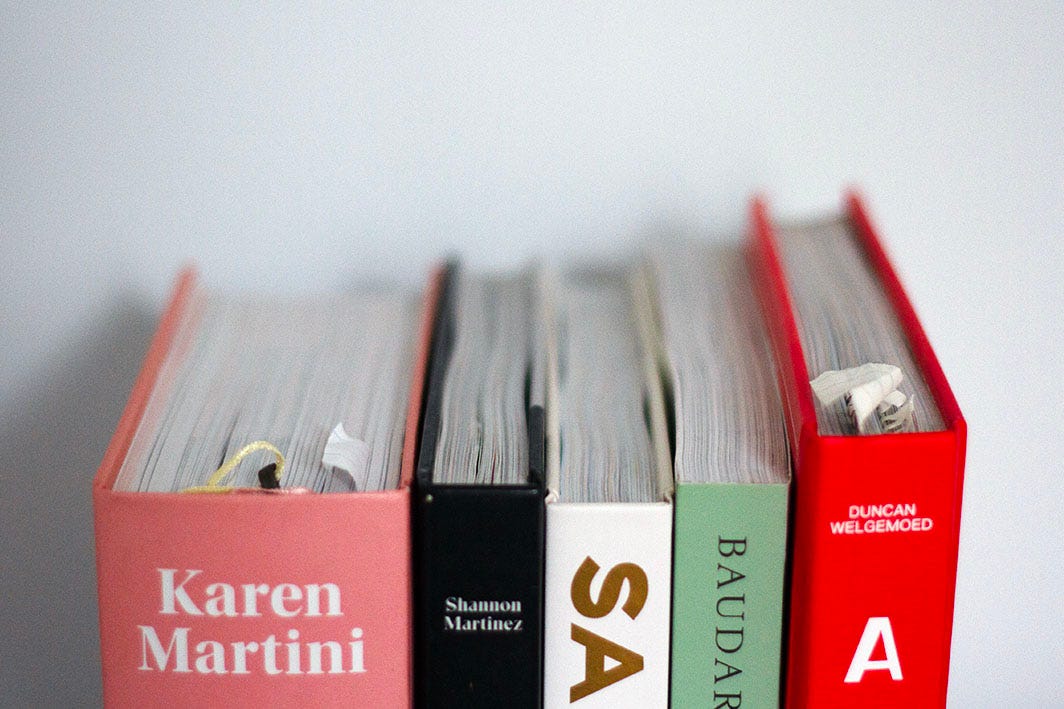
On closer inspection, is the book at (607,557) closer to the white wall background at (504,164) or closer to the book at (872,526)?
the book at (872,526)

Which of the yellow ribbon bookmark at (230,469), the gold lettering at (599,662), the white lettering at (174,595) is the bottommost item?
the gold lettering at (599,662)

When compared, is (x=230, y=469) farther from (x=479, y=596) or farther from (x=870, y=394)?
(x=870, y=394)

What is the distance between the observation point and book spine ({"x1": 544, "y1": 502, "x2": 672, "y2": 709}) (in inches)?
25.7

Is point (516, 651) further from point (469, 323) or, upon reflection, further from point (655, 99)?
point (655, 99)

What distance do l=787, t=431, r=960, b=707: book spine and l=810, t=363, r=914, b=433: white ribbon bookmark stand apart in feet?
0.08

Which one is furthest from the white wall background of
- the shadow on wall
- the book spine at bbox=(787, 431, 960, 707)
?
the book spine at bbox=(787, 431, 960, 707)

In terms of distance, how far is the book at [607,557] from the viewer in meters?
0.65

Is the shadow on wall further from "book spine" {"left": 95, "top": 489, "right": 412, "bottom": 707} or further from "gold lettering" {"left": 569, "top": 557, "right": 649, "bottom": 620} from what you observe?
"gold lettering" {"left": 569, "top": 557, "right": 649, "bottom": 620}

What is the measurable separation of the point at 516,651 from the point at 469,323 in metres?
0.25

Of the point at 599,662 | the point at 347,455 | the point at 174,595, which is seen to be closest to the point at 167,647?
the point at 174,595

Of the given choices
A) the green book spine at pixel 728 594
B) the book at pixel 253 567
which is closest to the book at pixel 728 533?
the green book spine at pixel 728 594

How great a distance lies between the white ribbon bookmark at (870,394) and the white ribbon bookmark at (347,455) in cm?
27

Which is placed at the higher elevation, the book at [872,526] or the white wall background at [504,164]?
the white wall background at [504,164]

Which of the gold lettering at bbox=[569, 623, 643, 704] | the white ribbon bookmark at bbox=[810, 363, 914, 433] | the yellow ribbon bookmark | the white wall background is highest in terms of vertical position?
the white wall background
